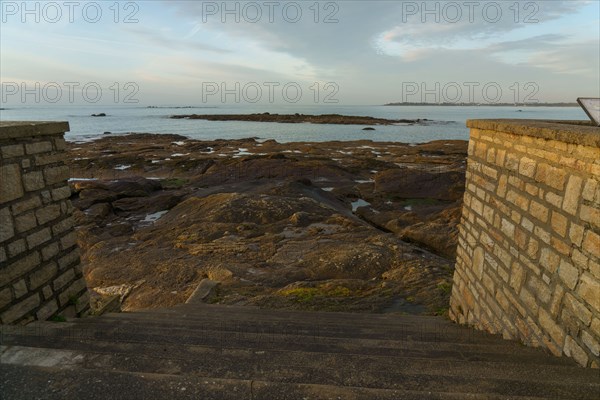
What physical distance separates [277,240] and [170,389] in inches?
381

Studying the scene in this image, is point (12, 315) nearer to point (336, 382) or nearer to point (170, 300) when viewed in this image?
point (336, 382)

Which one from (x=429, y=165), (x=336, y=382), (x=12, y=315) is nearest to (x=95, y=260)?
(x=12, y=315)

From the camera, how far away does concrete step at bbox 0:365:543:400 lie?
2.33 meters

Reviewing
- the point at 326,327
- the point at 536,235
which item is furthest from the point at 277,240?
the point at 536,235

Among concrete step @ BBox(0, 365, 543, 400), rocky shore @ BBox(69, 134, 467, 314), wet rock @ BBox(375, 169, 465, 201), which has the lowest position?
rocky shore @ BBox(69, 134, 467, 314)

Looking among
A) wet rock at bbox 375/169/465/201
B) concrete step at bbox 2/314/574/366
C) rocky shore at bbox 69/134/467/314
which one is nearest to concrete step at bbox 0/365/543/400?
concrete step at bbox 2/314/574/366

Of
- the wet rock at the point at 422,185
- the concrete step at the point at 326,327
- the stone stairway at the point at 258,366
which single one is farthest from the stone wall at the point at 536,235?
the wet rock at the point at 422,185

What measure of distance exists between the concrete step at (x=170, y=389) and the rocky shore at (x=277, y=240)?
17.1 feet

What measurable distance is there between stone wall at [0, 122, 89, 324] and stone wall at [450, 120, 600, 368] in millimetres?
5210

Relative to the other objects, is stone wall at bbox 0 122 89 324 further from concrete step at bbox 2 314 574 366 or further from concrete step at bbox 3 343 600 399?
concrete step at bbox 3 343 600 399

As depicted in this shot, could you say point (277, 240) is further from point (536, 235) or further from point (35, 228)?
point (536, 235)

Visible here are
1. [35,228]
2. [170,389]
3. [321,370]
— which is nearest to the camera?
[170,389]

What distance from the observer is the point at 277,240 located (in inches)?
475

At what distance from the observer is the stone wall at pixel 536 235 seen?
3.05 meters
